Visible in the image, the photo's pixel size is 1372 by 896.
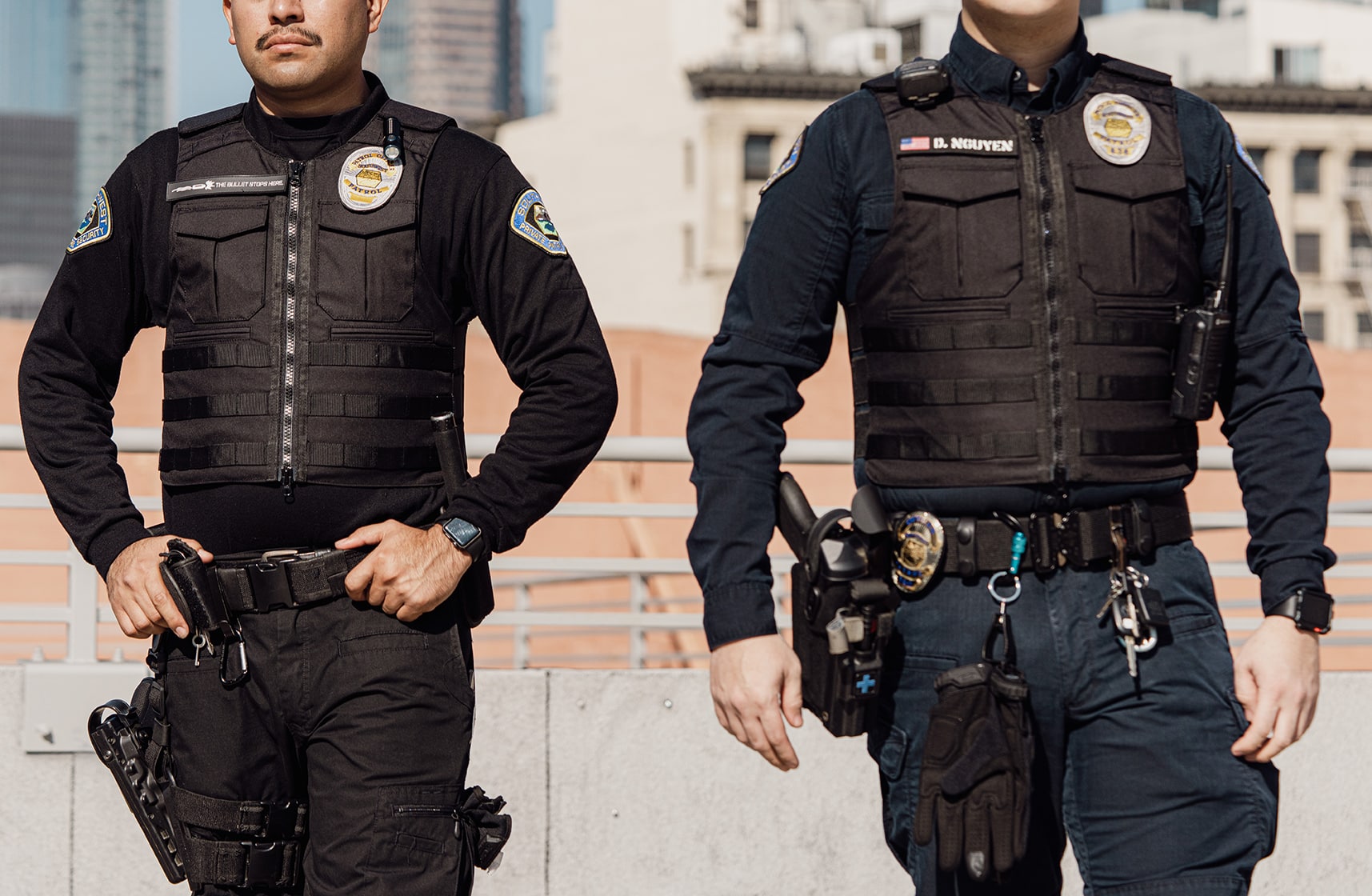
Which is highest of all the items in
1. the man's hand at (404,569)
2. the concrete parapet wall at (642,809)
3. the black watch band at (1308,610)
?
the man's hand at (404,569)

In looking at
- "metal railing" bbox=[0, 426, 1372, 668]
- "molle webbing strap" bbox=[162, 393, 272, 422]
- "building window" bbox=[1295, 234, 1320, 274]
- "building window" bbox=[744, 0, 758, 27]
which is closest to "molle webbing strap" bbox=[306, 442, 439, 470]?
"molle webbing strap" bbox=[162, 393, 272, 422]

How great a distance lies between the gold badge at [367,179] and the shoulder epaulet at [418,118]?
11 cm

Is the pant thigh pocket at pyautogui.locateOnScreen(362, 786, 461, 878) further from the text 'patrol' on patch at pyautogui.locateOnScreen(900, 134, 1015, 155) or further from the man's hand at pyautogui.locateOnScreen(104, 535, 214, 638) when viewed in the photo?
the text 'patrol' on patch at pyautogui.locateOnScreen(900, 134, 1015, 155)

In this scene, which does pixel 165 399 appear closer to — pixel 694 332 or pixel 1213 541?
pixel 1213 541

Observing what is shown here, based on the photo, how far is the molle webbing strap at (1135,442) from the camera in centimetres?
336

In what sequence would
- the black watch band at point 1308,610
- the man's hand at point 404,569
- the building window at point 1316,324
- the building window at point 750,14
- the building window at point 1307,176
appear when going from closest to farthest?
1. the black watch band at point 1308,610
2. the man's hand at point 404,569
3. the building window at point 1316,324
4. the building window at point 1307,176
5. the building window at point 750,14

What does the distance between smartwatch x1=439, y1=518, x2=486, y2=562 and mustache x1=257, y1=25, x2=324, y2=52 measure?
1.10 m

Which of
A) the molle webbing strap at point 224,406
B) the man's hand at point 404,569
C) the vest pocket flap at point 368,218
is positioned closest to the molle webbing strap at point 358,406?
the molle webbing strap at point 224,406

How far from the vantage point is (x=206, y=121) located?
408cm

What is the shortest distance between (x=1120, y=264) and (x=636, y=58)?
66.8m

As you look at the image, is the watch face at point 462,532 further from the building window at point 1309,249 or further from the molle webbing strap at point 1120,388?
the building window at point 1309,249

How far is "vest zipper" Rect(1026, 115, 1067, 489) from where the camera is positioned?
3.36 meters

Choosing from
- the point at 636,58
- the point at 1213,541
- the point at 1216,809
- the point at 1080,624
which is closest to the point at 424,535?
the point at 1080,624

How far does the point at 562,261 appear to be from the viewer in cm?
396
